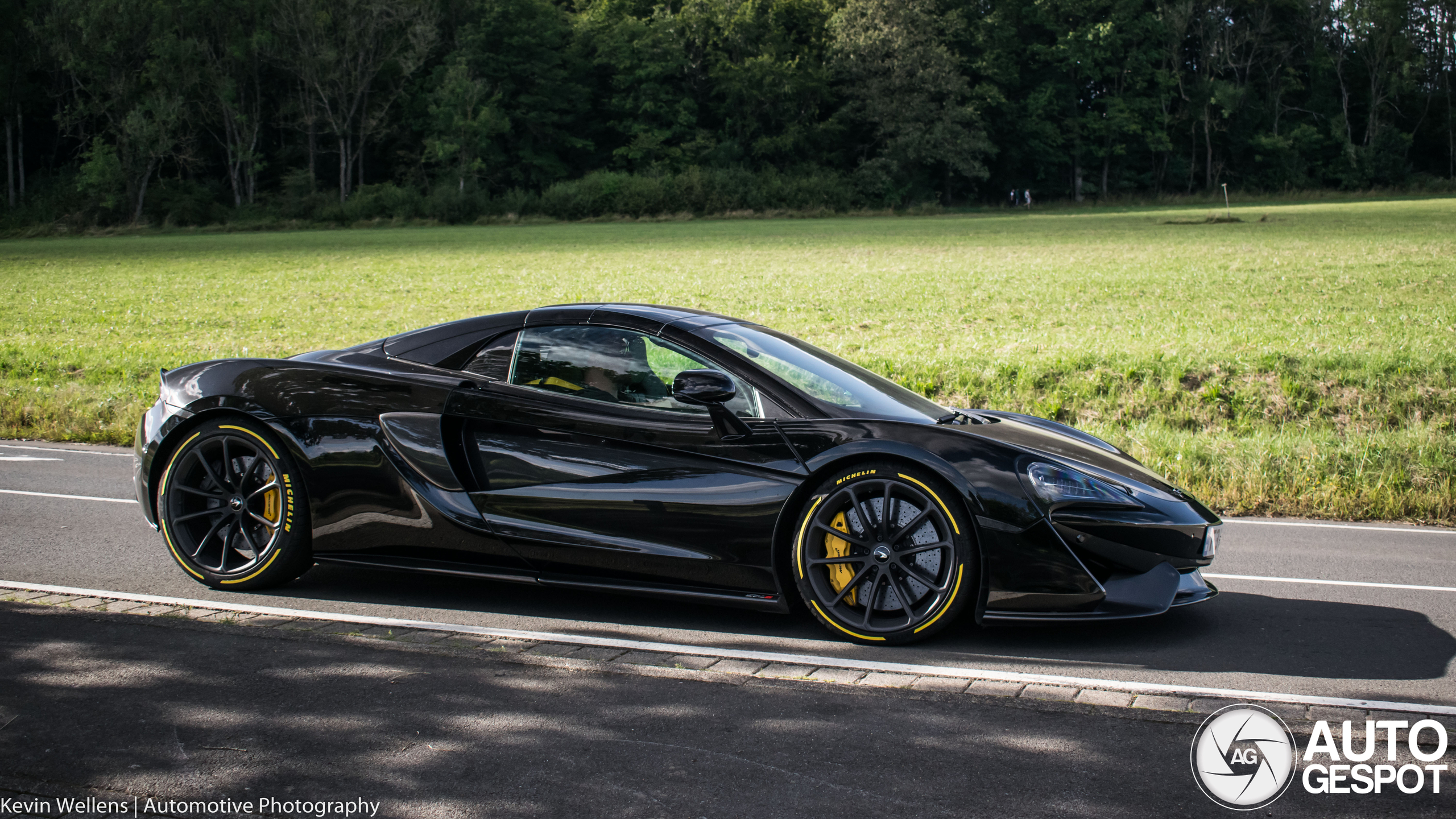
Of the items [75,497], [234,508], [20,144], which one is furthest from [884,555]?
[20,144]

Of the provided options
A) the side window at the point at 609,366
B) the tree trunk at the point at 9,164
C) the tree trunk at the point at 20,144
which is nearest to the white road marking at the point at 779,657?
the side window at the point at 609,366

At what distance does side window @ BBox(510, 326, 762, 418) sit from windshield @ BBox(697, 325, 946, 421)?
0.69ft

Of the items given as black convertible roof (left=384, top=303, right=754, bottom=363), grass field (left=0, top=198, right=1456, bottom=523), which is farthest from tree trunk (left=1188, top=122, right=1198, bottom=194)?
black convertible roof (left=384, top=303, right=754, bottom=363)

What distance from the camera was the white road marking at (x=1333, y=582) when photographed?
5863mm

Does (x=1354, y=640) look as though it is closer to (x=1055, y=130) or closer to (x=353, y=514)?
(x=353, y=514)

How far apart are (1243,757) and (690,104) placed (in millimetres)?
80251

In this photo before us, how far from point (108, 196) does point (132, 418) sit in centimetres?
6455

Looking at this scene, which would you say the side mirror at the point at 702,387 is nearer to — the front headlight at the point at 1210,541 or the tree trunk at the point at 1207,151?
the front headlight at the point at 1210,541

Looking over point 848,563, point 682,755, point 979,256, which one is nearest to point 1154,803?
point 682,755

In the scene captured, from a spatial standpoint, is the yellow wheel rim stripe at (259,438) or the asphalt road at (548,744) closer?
the asphalt road at (548,744)

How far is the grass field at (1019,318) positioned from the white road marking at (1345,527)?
13.2 inches

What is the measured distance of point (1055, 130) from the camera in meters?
84.1

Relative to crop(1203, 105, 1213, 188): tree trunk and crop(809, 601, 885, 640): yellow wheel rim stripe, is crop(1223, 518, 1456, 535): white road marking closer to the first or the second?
crop(809, 601, 885, 640): yellow wheel rim stripe

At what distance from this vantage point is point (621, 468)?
195 inches
